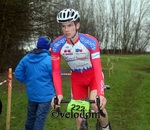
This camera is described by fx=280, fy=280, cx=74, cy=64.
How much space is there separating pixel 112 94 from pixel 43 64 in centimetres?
711

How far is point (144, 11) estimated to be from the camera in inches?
2153

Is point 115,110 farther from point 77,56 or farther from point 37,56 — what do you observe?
point 77,56

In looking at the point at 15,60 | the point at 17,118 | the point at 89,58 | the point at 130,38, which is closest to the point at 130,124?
the point at 17,118

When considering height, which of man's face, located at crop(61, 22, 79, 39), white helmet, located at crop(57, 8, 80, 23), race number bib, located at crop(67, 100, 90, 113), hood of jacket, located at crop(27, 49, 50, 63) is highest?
white helmet, located at crop(57, 8, 80, 23)

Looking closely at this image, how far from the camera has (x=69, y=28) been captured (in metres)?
3.75

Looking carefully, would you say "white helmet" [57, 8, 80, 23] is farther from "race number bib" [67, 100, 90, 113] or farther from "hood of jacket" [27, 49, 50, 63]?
"hood of jacket" [27, 49, 50, 63]

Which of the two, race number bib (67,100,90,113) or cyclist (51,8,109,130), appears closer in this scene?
race number bib (67,100,90,113)

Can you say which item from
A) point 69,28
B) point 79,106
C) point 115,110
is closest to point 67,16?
point 69,28

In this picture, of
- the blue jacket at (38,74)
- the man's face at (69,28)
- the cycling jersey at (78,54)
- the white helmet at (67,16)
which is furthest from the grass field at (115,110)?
the white helmet at (67,16)

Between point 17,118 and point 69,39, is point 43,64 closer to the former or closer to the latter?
point 69,39

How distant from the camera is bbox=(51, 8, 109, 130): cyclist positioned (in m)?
3.71

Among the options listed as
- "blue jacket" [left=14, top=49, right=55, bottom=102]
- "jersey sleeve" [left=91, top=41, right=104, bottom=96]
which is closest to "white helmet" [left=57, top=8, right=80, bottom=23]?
"jersey sleeve" [left=91, top=41, right=104, bottom=96]

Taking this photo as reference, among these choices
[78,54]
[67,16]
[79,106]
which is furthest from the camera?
[78,54]

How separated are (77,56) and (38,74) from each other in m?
1.11
